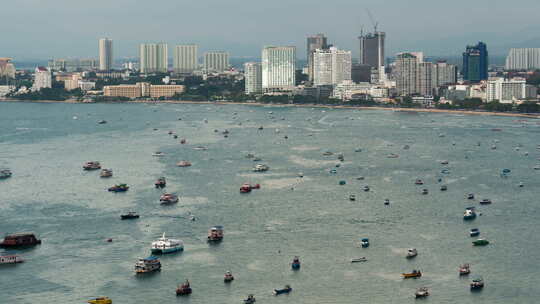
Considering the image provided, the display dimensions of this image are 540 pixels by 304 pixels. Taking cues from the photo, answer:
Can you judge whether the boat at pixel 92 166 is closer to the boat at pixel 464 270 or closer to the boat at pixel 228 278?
the boat at pixel 228 278

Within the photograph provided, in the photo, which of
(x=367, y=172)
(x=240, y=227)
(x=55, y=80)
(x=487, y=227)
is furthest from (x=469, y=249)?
(x=55, y=80)

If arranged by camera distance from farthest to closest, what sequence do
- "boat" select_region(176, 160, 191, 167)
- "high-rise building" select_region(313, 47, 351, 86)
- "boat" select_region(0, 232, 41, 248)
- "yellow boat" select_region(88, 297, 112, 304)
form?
1. "high-rise building" select_region(313, 47, 351, 86)
2. "boat" select_region(176, 160, 191, 167)
3. "boat" select_region(0, 232, 41, 248)
4. "yellow boat" select_region(88, 297, 112, 304)

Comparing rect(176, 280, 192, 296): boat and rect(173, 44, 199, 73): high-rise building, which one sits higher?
rect(173, 44, 199, 73): high-rise building

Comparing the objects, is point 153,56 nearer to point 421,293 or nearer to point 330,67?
point 330,67

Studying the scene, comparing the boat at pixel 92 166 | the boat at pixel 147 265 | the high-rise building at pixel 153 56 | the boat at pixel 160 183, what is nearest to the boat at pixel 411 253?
the boat at pixel 147 265

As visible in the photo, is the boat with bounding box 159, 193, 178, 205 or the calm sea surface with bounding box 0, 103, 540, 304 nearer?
the calm sea surface with bounding box 0, 103, 540, 304

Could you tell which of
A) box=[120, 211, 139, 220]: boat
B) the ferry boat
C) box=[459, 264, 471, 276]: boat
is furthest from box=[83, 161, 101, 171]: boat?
box=[459, 264, 471, 276]: boat

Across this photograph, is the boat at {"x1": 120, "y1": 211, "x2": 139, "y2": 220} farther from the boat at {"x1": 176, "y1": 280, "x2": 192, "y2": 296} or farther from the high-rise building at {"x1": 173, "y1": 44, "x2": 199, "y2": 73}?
the high-rise building at {"x1": 173, "y1": 44, "x2": 199, "y2": 73}
